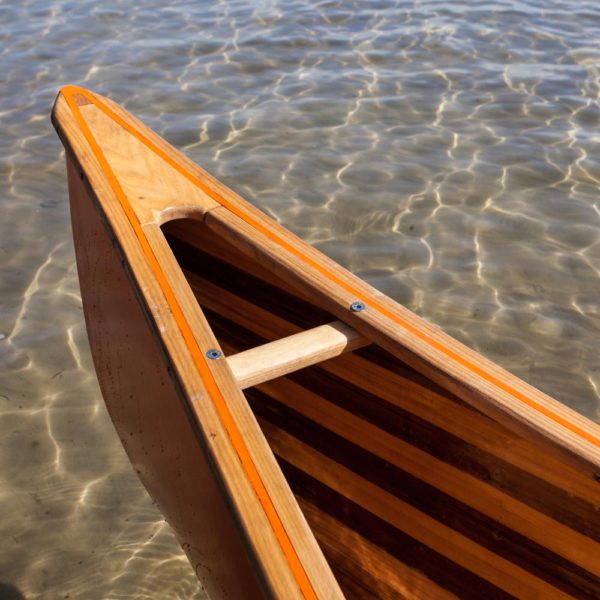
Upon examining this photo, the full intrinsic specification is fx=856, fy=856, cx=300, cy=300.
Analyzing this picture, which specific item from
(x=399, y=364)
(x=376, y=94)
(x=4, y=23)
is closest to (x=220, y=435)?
(x=399, y=364)

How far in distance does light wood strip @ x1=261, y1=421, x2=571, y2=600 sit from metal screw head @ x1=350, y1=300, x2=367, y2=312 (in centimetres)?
60

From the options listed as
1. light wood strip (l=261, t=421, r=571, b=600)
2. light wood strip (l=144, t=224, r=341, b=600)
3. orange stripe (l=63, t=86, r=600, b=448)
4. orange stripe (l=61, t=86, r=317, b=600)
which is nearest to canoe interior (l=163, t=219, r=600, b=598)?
light wood strip (l=261, t=421, r=571, b=600)

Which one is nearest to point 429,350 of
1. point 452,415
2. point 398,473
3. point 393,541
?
point 452,415

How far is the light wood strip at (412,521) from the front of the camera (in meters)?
2.28

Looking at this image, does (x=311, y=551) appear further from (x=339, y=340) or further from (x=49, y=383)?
(x=49, y=383)

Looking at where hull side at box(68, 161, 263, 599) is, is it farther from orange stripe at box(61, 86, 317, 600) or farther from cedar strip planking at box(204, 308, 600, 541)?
cedar strip planking at box(204, 308, 600, 541)

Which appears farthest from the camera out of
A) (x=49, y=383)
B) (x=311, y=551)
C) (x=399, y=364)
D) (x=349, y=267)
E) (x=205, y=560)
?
(x=349, y=267)

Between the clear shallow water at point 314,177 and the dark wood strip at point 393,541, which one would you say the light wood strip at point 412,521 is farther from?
the clear shallow water at point 314,177

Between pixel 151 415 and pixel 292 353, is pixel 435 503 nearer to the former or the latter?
pixel 292 353

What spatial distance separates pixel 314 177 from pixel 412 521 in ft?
9.72

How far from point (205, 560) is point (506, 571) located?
808mm

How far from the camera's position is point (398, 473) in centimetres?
252

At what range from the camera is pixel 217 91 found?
20.7 ft

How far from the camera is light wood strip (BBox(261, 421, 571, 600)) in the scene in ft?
7.48
